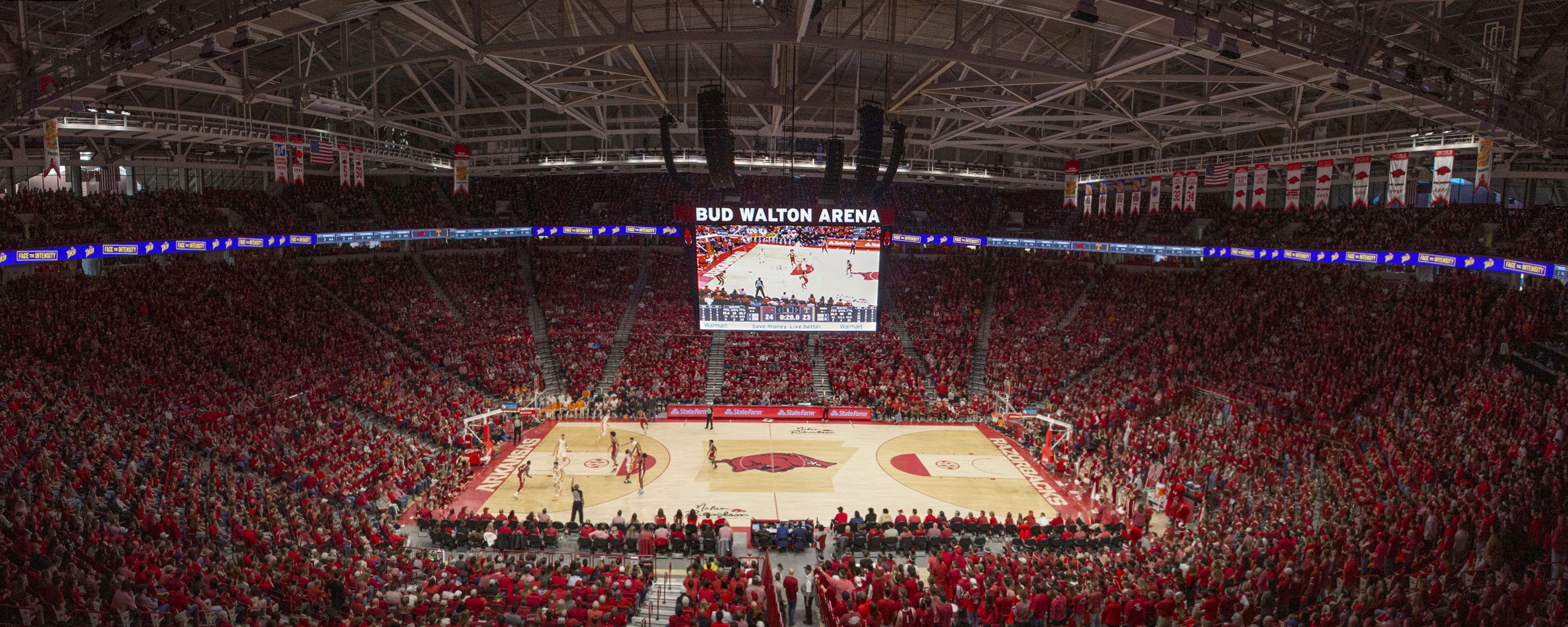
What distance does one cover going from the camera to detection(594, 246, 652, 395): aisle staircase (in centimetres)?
3731

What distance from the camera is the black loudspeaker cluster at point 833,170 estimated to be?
25344 millimetres

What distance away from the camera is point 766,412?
34719 mm

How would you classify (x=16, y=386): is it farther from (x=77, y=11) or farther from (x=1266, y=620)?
(x=1266, y=620)

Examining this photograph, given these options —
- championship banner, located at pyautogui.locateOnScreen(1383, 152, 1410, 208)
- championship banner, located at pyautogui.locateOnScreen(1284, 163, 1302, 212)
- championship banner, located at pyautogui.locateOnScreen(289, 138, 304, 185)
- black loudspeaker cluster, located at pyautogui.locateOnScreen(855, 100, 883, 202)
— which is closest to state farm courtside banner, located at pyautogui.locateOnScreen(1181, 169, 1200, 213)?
championship banner, located at pyautogui.locateOnScreen(1284, 163, 1302, 212)

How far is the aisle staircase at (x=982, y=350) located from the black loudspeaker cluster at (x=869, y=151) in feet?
41.6

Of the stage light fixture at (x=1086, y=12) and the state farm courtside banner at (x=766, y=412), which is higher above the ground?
the stage light fixture at (x=1086, y=12)

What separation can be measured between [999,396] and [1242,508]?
14738 mm

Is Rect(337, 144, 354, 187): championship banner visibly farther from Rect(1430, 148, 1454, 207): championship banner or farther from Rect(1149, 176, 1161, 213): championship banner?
Rect(1430, 148, 1454, 207): championship banner

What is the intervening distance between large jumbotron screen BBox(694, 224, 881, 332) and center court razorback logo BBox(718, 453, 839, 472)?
5.38 metres

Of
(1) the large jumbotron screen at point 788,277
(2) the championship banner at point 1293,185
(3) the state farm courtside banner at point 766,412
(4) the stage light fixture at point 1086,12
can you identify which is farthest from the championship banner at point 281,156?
(2) the championship banner at point 1293,185

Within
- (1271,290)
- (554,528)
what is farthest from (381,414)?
(1271,290)

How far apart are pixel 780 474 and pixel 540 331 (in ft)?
59.1

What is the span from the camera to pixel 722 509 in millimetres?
23828

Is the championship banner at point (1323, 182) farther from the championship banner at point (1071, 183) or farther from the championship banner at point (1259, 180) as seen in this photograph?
the championship banner at point (1071, 183)
